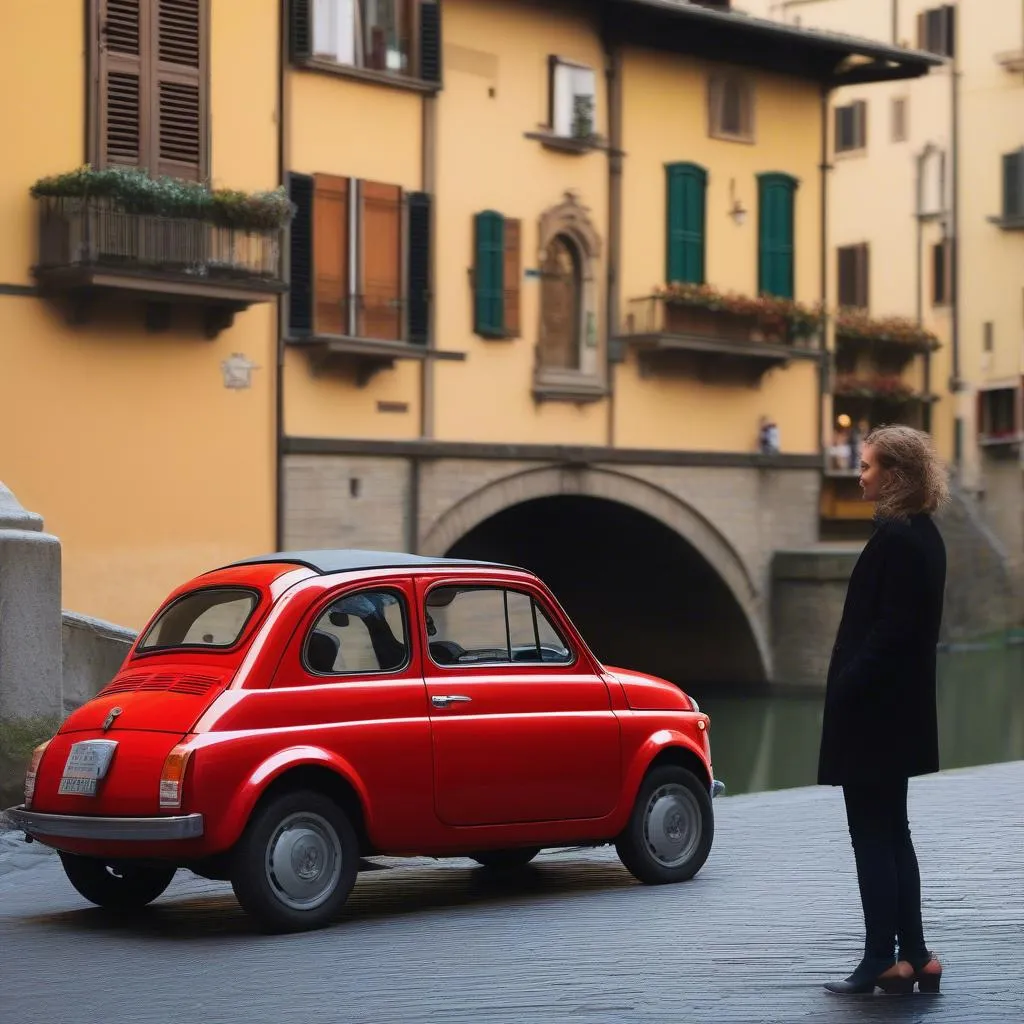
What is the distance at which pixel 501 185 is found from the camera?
27844mm

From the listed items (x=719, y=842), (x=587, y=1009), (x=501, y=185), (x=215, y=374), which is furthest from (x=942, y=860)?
(x=501, y=185)

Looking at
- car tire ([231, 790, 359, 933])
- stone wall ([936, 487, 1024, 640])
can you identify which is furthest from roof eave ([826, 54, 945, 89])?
car tire ([231, 790, 359, 933])

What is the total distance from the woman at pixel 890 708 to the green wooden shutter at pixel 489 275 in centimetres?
2064

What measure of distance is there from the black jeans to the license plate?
3.16 metres

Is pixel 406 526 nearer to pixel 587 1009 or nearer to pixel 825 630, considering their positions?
pixel 825 630

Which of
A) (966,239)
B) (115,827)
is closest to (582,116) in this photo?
(966,239)

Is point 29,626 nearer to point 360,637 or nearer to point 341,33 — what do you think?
point 360,637

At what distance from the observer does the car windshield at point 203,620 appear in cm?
920

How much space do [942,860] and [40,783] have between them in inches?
162

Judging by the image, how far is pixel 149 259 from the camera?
22531 mm

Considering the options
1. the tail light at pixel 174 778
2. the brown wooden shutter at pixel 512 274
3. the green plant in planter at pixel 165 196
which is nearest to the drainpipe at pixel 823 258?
the brown wooden shutter at pixel 512 274

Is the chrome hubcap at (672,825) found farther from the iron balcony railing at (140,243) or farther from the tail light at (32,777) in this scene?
the iron balcony railing at (140,243)

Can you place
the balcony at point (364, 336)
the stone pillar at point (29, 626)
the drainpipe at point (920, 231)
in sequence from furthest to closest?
the drainpipe at point (920, 231) < the balcony at point (364, 336) < the stone pillar at point (29, 626)

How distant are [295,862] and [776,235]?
24.5 meters
